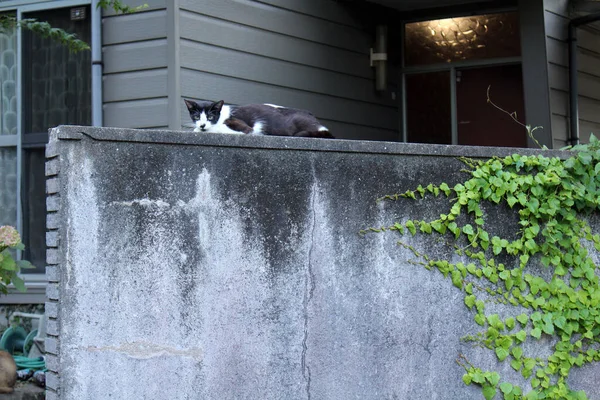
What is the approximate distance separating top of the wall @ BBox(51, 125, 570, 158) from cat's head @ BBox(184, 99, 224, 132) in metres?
0.91

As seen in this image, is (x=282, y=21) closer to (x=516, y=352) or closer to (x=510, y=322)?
(x=510, y=322)

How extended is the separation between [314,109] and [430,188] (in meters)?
2.95

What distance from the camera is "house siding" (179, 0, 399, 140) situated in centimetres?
627

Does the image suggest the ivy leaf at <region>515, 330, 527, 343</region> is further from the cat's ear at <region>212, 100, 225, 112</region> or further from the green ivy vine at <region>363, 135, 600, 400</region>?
the cat's ear at <region>212, 100, 225, 112</region>

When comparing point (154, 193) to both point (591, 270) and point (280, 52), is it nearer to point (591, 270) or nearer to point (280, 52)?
point (591, 270)

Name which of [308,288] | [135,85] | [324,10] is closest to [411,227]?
[308,288]

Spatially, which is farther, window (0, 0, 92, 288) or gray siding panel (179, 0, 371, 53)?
window (0, 0, 92, 288)

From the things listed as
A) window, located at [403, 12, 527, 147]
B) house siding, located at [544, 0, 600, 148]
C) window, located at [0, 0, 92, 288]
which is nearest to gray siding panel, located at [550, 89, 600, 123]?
house siding, located at [544, 0, 600, 148]

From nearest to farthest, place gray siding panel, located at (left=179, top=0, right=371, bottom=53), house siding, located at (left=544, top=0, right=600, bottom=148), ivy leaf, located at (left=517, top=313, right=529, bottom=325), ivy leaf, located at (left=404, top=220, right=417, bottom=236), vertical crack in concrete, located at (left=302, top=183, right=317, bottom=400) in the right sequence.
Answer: vertical crack in concrete, located at (left=302, top=183, right=317, bottom=400) < ivy leaf, located at (left=404, top=220, right=417, bottom=236) < ivy leaf, located at (left=517, top=313, right=529, bottom=325) < gray siding panel, located at (left=179, top=0, right=371, bottom=53) < house siding, located at (left=544, top=0, right=600, bottom=148)

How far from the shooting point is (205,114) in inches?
192

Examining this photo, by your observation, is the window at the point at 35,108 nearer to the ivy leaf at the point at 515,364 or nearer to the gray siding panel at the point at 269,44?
the gray siding panel at the point at 269,44

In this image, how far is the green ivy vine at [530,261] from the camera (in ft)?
14.8

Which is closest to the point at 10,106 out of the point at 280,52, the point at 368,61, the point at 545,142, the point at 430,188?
the point at 280,52

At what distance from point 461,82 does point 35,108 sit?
426 centimetres
